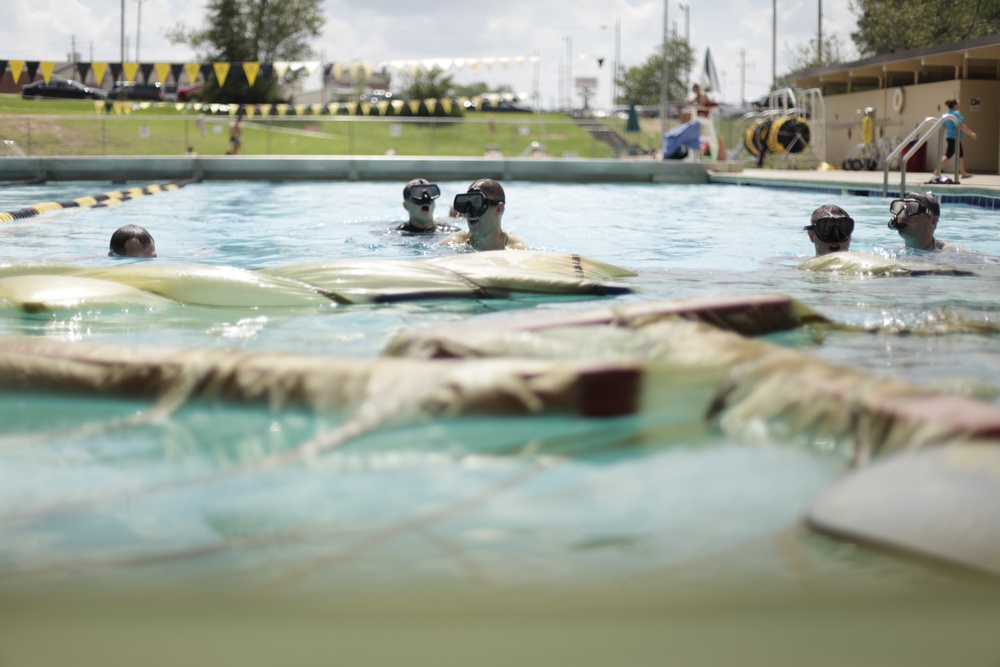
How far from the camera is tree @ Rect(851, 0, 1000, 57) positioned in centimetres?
3734

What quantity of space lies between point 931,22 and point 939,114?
69.4ft

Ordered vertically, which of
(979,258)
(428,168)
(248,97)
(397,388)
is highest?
(248,97)

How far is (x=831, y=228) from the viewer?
230 inches

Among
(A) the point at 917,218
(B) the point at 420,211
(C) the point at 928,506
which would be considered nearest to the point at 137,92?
(B) the point at 420,211

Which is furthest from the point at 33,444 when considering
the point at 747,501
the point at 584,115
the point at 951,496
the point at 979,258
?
the point at 584,115

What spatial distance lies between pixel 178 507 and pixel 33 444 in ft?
1.86

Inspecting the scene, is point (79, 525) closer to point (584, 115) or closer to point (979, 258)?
point (979, 258)

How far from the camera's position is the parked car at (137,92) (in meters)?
48.7

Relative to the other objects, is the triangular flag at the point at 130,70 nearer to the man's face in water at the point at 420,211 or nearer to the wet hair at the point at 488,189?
the man's face in water at the point at 420,211

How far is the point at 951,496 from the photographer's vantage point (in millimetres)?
1650

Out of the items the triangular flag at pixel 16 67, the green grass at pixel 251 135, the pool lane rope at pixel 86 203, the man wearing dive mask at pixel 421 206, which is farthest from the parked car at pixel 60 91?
the man wearing dive mask at pixel 421 206

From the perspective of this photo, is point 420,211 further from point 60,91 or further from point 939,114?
point 60,91

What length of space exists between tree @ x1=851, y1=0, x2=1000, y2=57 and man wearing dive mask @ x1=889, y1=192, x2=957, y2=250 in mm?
35132

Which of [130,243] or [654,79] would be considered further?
[654,79]
